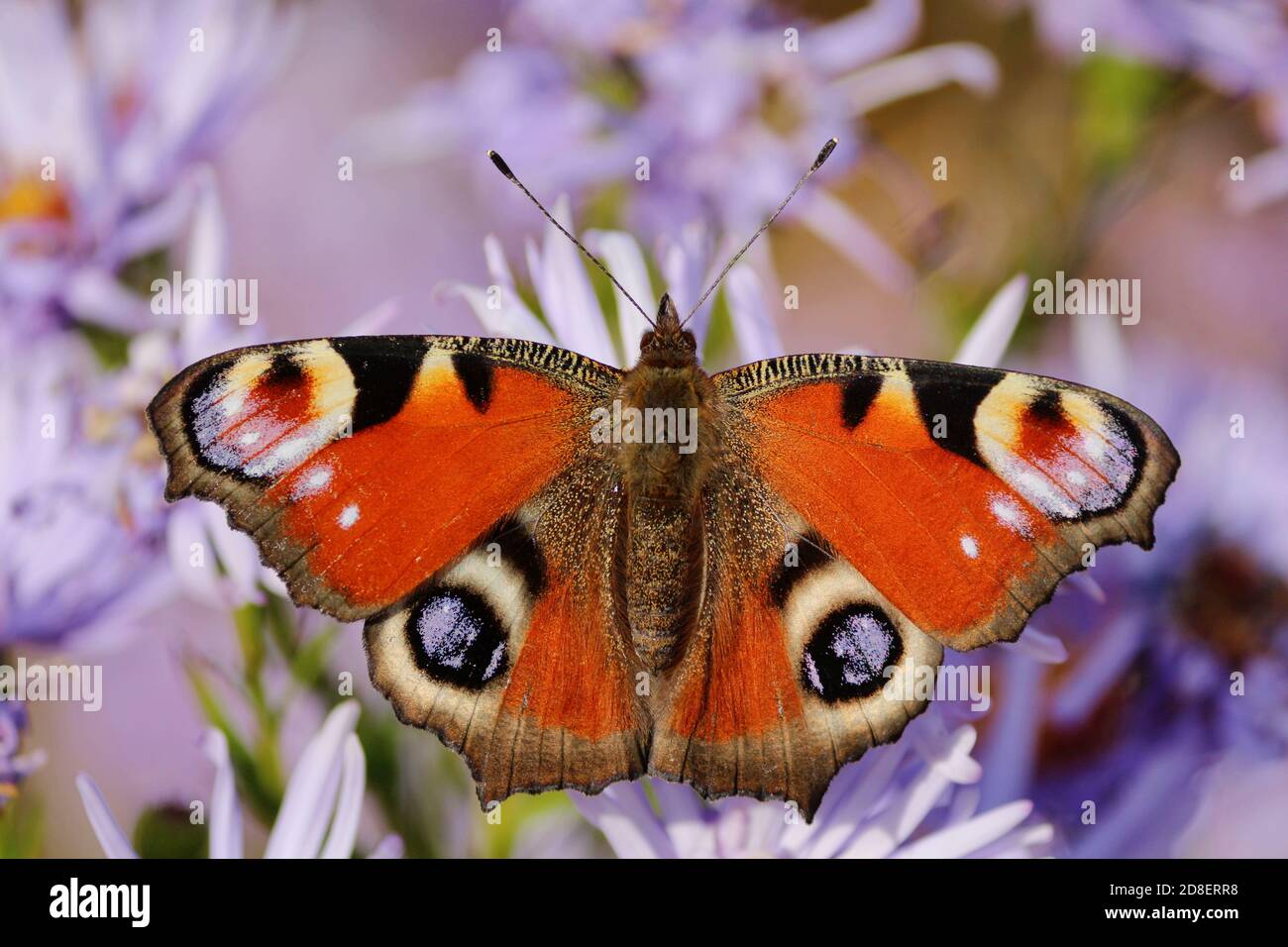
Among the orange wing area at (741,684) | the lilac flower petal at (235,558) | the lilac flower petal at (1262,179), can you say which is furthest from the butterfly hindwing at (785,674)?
the lilac flower petal at (1262,179)

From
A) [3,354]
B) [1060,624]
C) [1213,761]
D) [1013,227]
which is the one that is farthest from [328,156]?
[1213,761]

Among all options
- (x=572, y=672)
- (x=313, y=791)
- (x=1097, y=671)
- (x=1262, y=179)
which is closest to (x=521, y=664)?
(x=572, y=672)

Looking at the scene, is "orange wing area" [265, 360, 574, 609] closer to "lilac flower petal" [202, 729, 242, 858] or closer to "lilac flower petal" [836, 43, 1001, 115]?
"lilac flower petal" [202, 729, 242, 858]

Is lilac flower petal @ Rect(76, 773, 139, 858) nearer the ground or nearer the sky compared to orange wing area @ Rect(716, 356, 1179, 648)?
nearer the ground

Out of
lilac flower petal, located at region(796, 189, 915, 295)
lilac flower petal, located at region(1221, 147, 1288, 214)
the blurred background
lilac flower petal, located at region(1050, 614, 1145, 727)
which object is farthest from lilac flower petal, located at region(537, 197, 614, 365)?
lilac flower petal, located at region(1221, 147, 1288, 214)

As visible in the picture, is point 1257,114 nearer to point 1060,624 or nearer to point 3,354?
point 1060,624

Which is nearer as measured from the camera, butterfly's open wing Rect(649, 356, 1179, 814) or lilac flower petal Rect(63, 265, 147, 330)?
butterfly's open wing Rect(649, 356, 1179, 814)

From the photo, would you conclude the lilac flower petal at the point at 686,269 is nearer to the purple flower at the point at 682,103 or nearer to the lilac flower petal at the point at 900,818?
the purple flower at the point at 682,103

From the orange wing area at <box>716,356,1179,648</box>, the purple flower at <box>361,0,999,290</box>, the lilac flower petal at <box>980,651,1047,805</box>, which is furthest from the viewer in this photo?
the purple flower at <box>361,0,999,290</box>

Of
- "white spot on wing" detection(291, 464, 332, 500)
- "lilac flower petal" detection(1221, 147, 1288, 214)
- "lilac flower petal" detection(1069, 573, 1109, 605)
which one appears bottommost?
"lilac flower petal" detection(1069, 573, 1109, 605)
